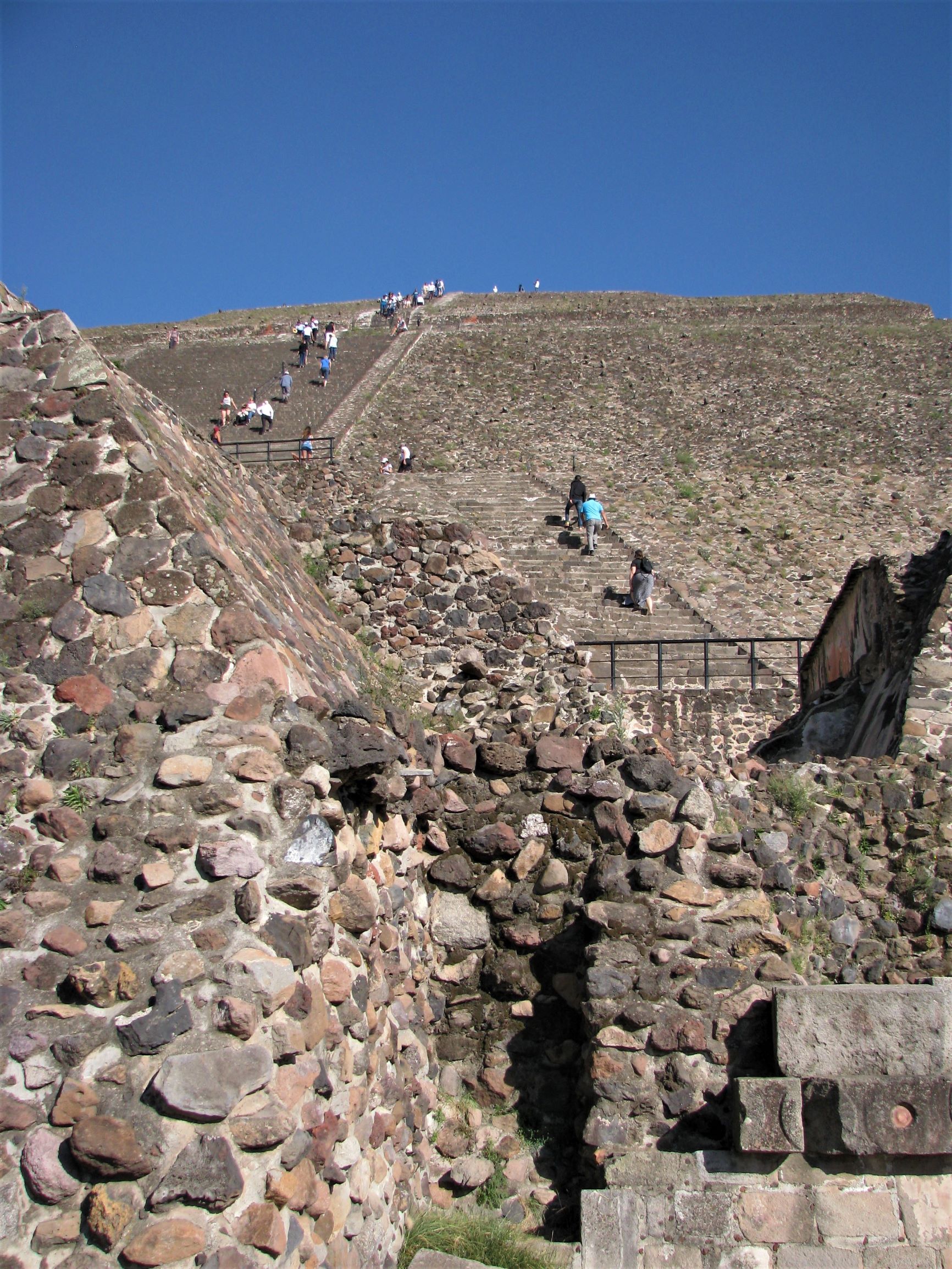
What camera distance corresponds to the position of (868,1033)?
12.6 feet

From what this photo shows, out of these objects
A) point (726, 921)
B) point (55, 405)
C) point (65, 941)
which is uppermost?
point (55, 405)

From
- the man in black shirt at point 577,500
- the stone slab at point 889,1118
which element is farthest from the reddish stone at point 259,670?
the man in black shirt at point 577,500

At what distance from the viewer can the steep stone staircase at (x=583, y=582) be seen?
57.4 feet

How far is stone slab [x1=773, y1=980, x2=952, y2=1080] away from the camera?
3.82m

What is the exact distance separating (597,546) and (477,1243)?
2035 cm

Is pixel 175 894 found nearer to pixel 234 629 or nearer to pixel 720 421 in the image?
pixel 234 629

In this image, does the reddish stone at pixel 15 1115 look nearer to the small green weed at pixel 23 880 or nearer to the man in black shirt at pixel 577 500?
the small green weed at pixel 23 880

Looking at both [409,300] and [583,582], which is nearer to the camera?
[583,582]

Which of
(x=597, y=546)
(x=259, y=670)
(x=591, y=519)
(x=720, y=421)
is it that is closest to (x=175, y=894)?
(x=259, y=670)

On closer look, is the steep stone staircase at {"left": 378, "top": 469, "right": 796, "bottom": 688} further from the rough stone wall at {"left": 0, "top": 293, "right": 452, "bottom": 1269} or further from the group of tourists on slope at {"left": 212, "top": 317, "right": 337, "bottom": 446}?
the rough stone wall at {"left": 0, "top": 293, "right": 452, "bottom": 1269}

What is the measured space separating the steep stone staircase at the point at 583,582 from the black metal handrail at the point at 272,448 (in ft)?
9.80

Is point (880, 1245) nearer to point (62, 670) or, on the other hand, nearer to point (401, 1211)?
point (401, 1211)

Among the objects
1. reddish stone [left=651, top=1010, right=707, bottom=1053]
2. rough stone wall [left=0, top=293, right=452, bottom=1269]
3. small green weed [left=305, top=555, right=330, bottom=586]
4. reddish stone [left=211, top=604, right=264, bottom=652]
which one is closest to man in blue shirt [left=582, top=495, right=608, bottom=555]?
small green weed [left=305, top=555, right=330, bottom=586]

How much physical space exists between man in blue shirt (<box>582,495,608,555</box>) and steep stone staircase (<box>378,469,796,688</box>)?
287mm
